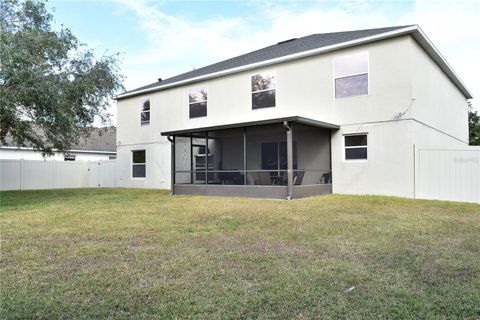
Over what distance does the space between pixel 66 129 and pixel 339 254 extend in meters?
10.0

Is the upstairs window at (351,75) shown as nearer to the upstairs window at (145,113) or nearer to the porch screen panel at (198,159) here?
the porch screen panel at (198,159)

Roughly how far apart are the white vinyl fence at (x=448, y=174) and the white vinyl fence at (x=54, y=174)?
620 inches

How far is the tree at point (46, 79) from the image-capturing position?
9.31 metres

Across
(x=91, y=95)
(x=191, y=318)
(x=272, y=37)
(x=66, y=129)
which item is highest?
(x=272, y=37)

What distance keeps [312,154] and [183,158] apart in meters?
5.14

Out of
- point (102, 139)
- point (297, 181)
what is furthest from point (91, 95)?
point (102, 139)

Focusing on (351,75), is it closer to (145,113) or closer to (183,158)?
(183,158)

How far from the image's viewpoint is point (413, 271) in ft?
12.3

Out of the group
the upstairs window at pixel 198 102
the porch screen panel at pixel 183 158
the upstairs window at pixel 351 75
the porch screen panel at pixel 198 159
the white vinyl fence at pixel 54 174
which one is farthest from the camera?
the white vinyl fence at pixel 54 174

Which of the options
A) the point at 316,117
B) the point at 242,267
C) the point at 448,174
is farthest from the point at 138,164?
the point at 242,267

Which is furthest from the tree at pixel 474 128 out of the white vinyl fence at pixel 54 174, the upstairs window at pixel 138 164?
the white vinyl fence at pixel 54 174

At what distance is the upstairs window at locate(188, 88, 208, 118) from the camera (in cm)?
1600

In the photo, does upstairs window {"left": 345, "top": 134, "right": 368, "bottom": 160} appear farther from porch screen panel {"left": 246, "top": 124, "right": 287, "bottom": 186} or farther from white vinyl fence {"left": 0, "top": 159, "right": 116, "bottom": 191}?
white vinyl fence {"left": 0, "top": 159, "right": 116, "bottom": 191}

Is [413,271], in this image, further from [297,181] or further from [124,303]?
[297,181]
